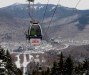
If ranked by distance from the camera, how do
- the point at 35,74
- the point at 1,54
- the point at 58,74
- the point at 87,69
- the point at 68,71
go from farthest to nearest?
1. the point at 35,74
2. the point at 58,74
3. the point at 68,71
4. the point at 87,69
5. the point at 1,54

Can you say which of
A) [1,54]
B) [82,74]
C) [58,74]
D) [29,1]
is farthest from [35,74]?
[29,1]

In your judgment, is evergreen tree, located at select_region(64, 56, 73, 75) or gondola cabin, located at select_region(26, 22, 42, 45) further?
evergreen tree, located at select_region(64, 56, 73, 75)

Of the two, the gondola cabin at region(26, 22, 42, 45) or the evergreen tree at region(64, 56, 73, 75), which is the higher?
the gondola cabin at region(26, 22, 42, 45)

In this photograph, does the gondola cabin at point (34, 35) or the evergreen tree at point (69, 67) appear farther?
the evergreen tree at point (69, 67)

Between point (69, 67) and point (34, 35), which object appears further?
point (69, 67)

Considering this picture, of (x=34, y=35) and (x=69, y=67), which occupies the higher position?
(x=34, y=35)

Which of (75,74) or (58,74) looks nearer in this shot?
(75,74)

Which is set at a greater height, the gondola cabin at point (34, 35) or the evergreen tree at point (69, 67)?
the gondola cabin at point (34, 35)

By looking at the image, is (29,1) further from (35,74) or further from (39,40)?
(35,74)

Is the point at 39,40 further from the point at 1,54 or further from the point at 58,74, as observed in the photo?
the point at 58,74

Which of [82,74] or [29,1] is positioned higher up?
[29,1]

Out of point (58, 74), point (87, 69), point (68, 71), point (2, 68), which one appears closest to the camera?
point (2, 68)
